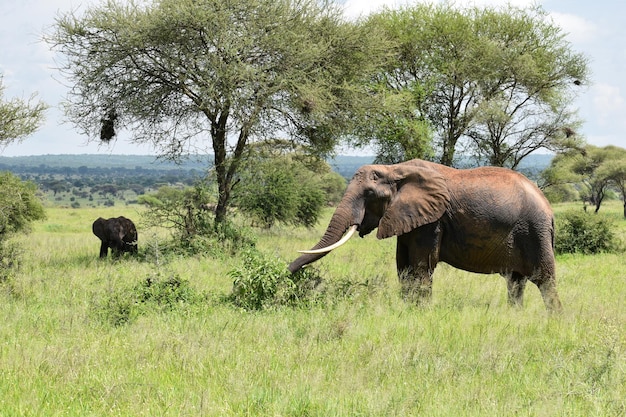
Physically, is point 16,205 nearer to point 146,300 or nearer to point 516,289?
point 146,300

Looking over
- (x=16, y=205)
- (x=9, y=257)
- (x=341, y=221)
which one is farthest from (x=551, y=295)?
(x=16, y=205)

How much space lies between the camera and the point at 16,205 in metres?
16.6

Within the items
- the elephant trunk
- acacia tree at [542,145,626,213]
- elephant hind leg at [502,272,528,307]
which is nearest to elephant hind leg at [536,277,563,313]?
elephant hind leg at [502,272,528,307]

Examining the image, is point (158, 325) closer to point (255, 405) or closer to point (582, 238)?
point (255, 405)

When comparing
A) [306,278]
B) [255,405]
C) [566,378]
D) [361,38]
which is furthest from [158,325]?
[361,38]

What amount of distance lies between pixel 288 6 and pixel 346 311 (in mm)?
11760

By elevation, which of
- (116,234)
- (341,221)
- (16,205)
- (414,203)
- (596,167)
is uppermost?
(596,167)

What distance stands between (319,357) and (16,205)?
39.9 ft

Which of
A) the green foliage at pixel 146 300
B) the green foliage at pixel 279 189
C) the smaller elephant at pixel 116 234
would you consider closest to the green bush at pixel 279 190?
the green foliage at pixel 279 189

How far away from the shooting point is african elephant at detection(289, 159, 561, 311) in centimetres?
935

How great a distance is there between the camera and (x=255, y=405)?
221 inches

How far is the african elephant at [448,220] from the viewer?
368 inches

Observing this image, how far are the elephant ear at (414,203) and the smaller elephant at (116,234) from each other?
976cm

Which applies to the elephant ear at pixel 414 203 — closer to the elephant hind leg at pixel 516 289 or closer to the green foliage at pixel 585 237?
the elephant hind leg at pixel 516 289
